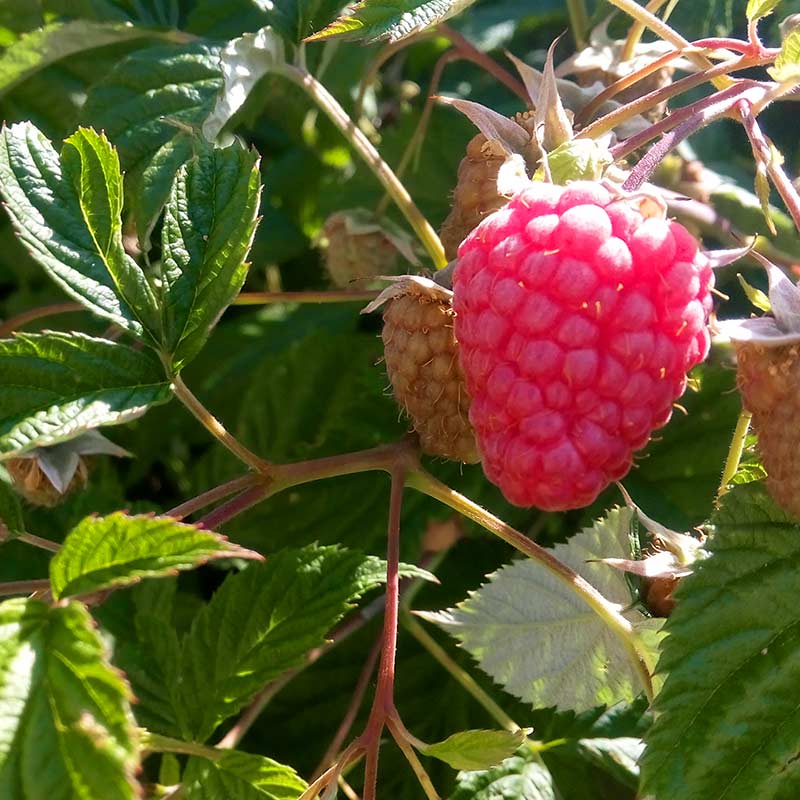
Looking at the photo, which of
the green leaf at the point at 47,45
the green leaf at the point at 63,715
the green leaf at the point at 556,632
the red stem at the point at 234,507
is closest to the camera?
the green leaf at the point at 63,715

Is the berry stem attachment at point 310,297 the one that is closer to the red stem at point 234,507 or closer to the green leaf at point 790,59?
the red stem at point 234,507

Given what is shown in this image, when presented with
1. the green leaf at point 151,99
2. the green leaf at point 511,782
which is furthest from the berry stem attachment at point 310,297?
the green leaf at point 511,782

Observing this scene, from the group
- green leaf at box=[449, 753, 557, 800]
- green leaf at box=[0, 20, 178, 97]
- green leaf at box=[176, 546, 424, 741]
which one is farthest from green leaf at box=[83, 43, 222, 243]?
green leaf at box=[449, 753, 557, 800]

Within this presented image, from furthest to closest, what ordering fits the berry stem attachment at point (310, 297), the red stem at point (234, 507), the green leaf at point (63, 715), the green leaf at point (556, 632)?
the berry stem attachment at point (310, 297) → the green leaf at point (556, 632) → the red stem at point (234, 507) → the green leaf at point (63, 715)

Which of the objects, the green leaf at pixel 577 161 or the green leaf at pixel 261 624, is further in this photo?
the green leaf at pixel 261 624

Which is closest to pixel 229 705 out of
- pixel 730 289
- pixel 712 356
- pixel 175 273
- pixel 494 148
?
pixel 175 273

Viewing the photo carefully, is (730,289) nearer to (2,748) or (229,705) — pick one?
(229,705)

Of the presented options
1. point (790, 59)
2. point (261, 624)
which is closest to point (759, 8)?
point (790, 59)

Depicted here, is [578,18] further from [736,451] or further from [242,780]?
[242,780]
